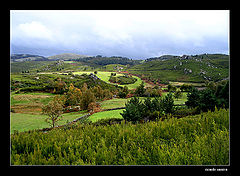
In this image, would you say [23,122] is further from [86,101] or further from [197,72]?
[197,72]

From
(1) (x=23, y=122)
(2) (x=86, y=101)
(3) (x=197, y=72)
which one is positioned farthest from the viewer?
(3) (x=197, y=72)

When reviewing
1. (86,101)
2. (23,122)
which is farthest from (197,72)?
(23,122)

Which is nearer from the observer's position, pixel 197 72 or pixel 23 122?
pixel 23 122

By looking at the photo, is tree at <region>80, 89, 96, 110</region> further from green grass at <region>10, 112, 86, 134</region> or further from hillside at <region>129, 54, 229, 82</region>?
hillside at <region>129, 54, 229, 82</region>

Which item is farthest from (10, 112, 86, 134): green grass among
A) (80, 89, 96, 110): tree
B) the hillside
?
(80, 89, 96, 110): tree

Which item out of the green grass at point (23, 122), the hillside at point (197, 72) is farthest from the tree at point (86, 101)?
the hillside at point (197, 72)

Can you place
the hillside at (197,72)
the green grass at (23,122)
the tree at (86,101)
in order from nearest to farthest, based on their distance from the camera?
the green grass at (23,122) < the hillside at (197,72) < the tree at (86,101)

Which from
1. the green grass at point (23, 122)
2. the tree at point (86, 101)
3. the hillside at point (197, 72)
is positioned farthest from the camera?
the tree at point (86, 101)

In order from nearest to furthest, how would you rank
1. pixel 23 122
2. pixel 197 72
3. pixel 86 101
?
pixel 23 122
pixel 86 101
pixel 197 72

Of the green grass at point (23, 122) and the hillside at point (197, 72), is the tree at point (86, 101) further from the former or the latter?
the hillside at point (197, 72)
